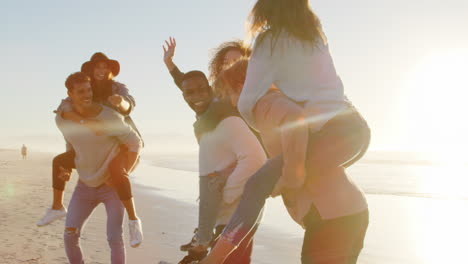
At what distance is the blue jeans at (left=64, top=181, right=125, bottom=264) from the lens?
14.7 feet

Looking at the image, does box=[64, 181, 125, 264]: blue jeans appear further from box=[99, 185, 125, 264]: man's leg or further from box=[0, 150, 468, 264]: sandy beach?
box=[0, 150, 468, 264]: sandy beach

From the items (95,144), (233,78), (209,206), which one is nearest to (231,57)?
(233,78)

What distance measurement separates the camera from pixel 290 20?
7.93 feet

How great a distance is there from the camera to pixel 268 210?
13.7 metres

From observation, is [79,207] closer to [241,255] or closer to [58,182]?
[58,182]

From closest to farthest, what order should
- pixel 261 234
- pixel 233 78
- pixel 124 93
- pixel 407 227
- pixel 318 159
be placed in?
pixel 318 159, pixel 233 78, pixel 124 93, pixel 261 234, pixel 407 227

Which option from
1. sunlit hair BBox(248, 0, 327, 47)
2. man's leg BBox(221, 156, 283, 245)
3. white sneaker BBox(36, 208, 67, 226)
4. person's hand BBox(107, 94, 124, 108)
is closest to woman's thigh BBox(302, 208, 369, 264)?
man's leg BBox(221, 156, 283, 245)

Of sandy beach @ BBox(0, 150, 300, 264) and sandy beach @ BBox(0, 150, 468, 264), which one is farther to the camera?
sandy beach @ BBox(0, 150, 468, 264)

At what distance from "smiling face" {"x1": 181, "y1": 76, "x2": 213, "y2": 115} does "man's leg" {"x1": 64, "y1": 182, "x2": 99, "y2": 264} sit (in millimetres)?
1573

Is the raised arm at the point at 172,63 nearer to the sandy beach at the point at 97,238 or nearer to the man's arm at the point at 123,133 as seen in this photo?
the man's arm at the point at 123,133

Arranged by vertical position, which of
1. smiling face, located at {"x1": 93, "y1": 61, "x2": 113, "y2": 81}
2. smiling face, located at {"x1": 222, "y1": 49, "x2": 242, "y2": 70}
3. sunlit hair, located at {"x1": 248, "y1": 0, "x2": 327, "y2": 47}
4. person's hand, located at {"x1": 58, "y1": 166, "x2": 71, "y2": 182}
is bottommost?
person's hand, located at {"x1": 58, "y1": 166, "x2": 71, "y2": 182}

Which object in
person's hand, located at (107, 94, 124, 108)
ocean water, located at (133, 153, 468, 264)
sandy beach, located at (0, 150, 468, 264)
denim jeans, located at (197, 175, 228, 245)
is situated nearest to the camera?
denim jeans, located at (197, 175, 228, 245)

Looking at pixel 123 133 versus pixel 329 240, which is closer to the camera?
pixel 329 240

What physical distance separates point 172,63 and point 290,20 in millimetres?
2366
